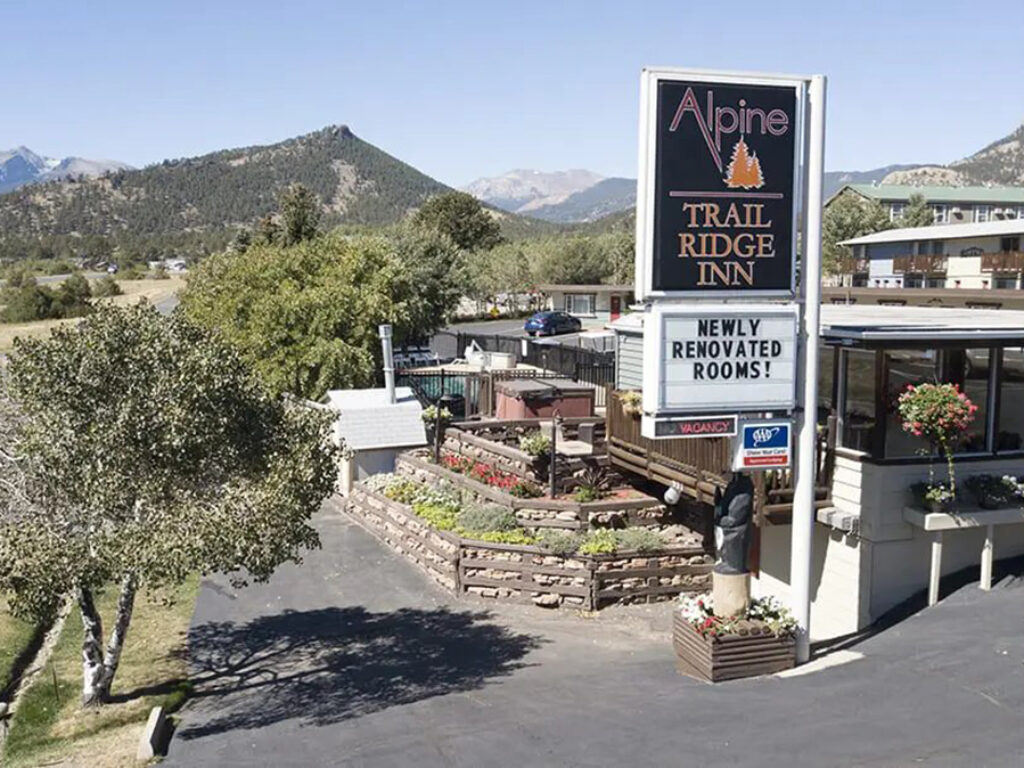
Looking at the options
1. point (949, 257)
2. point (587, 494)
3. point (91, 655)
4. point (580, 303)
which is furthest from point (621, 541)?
point (580, 303)

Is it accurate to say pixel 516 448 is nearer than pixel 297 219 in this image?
Yes

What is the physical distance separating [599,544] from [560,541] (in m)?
0.69

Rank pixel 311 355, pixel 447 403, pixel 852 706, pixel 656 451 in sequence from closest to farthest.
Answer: pixel 852 706
pixel 656 451
pixel 447 403
pixel 311 355

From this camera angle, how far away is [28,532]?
11625 millimetres

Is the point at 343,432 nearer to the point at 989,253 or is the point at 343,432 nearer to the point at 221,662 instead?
the point at 221,662

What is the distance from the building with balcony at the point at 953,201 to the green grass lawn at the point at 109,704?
279ft

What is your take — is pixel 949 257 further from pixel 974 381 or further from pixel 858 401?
pixel 858 401

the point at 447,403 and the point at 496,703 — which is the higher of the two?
the point at 447,403

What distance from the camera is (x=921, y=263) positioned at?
176ft

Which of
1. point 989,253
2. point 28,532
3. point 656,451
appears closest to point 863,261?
point 989,253

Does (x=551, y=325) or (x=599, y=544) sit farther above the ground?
(x=551, y=325)

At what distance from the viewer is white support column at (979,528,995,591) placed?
1305 centimetres

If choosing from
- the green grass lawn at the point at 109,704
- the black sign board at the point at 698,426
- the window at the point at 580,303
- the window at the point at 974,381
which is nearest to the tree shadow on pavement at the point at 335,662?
the green grass lawn at the point at 109,704

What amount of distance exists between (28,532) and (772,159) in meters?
9.79
